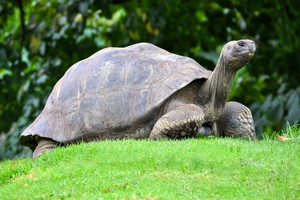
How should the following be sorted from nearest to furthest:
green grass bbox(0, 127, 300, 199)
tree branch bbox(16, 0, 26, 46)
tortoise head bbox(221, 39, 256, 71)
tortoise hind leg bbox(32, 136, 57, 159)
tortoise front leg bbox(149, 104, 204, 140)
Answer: green grass bbox(0, 127, 300, 199)
tortoise front leg bbox(149, 104, 204, 140)
tortoise head bbox(221, 39, 256, 71)
tortoise hind leg bbox(32, 136, 57, 159)
tree branch bbox(16, 0, 26, 46)

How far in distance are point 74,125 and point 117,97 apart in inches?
25.8

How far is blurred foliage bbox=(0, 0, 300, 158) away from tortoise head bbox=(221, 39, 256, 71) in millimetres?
5106

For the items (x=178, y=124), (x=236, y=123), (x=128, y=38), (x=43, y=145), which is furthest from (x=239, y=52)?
(x=128, y=38)

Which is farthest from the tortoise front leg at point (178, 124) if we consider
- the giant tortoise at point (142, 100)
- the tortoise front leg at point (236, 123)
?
the tortoise front leg at point (236, 123)

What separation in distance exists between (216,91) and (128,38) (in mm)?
6438

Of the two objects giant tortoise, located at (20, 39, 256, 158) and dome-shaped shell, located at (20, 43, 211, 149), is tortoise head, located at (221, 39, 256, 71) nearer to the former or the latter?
giant tortoise, located at (20, 39, 256, 158)

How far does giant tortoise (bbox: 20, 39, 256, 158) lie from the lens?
27.1 ft

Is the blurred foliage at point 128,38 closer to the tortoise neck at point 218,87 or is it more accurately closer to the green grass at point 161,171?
the tortoise neck at point 218,87

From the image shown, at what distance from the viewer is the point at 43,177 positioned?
6.76 meters

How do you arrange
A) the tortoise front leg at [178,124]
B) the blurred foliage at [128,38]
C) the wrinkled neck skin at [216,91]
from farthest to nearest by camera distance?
the blurred foliage at [128,38] < the wrinkled neck skin at [216,91] < the tortoise front leg at [178,124]

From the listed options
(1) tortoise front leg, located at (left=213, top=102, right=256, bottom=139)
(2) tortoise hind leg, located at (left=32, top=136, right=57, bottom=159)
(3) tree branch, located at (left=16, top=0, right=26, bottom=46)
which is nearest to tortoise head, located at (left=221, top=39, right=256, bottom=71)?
(1) tortoise front leg, located at (left=213, top=102, right=256, bottom=139)

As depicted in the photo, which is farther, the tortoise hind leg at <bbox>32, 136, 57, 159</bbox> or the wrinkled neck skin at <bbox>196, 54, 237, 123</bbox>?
the tortoise hind leg at <bbox>32, 136, 57, 159</bbox>

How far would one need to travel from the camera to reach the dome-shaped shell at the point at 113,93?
27.2 ft

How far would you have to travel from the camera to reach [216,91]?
865 centimetres
